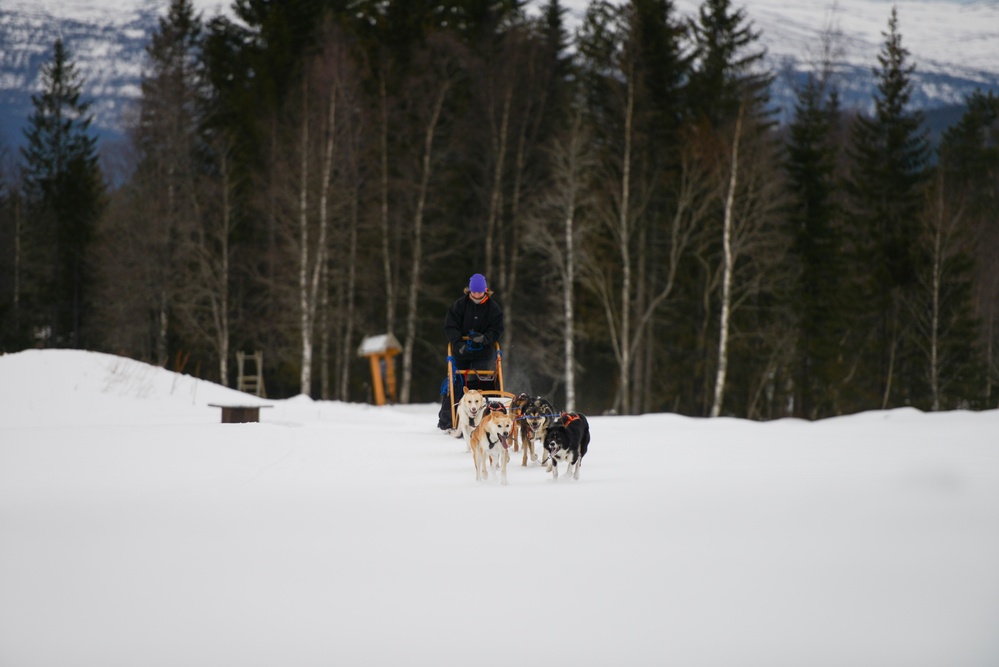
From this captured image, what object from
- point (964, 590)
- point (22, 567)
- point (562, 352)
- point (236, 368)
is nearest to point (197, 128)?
point (236, 368)

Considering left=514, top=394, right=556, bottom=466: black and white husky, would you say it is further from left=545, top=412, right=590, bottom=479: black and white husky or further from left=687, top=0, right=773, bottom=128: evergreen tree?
left=687, top=0, right=773, bottom=128: evergreen tree

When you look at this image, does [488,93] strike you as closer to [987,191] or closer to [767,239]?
[767,239]

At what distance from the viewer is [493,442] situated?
26.1 ft

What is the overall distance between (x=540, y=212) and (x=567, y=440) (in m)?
18.5

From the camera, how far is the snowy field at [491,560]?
13.2ft

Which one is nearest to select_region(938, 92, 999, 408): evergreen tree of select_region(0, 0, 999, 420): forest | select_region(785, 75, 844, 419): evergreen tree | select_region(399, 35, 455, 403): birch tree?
select_region(0, 0, 999, 420): forest

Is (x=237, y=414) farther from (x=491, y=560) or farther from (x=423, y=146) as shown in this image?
(x=423, y=146)

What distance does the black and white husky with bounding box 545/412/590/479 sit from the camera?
313 inches

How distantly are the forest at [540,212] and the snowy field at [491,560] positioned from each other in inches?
564

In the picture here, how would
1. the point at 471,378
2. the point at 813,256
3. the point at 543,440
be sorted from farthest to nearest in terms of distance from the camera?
1. the point at 813,256
2. the point at 471,378
3. the point at 543,440

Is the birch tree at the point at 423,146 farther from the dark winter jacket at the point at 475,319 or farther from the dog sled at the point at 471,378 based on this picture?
the dark winter jacket at the point at 475,319

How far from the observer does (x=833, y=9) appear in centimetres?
2823

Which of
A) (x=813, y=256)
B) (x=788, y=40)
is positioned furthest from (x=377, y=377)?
(x=788, y=40)

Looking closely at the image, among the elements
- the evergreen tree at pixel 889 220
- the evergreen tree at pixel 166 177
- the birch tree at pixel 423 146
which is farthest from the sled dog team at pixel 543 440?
the evergreen tree at pixel 889 220
